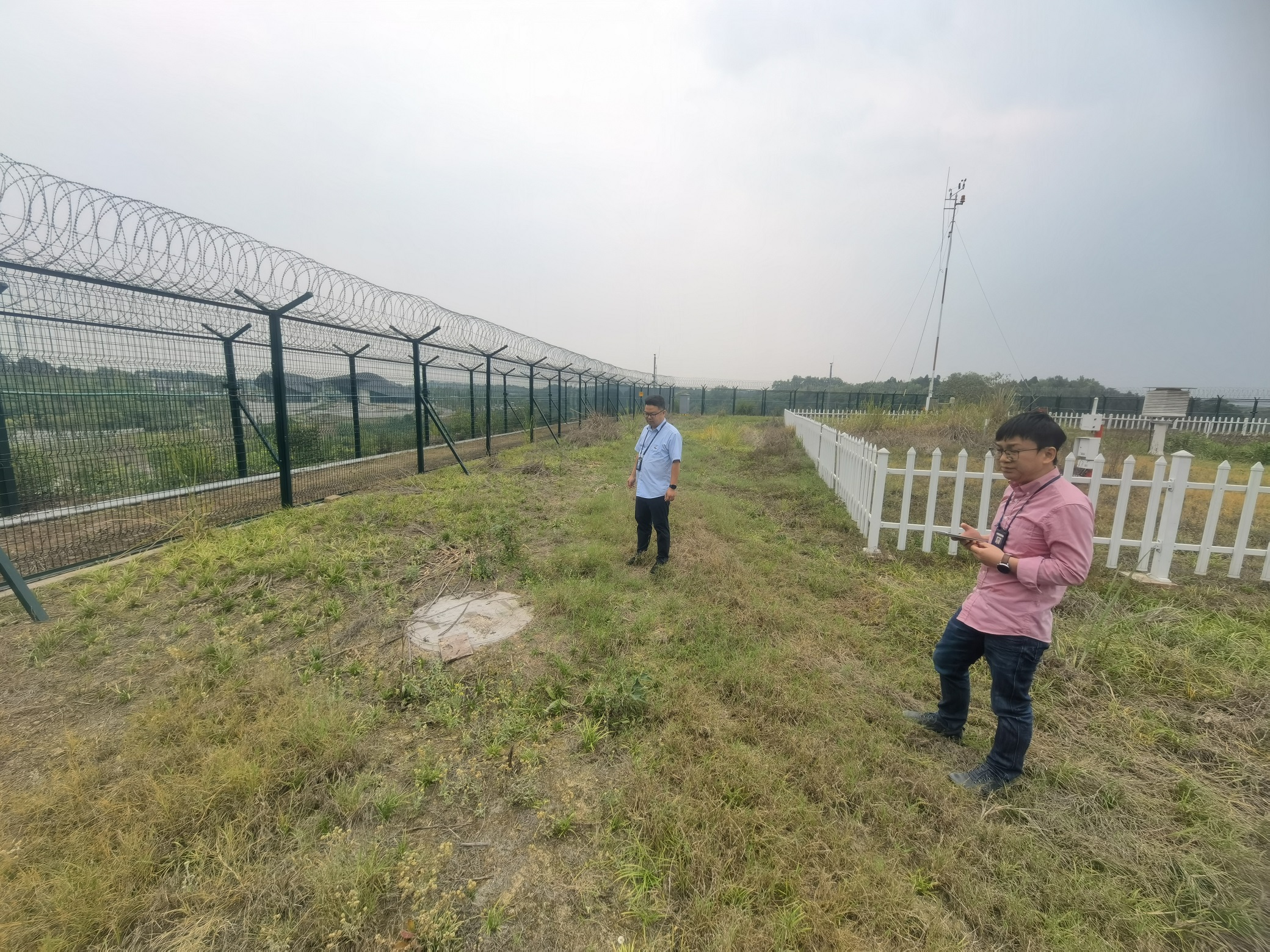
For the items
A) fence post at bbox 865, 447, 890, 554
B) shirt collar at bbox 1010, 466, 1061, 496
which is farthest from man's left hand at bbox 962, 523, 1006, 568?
fence post at bbox 865, 447, 890, 554

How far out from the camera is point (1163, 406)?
37.0ft

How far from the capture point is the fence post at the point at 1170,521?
14.5 ft

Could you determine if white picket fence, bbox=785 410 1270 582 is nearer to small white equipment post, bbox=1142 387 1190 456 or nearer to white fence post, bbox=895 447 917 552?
white fence post, bbox=895 447 917 552

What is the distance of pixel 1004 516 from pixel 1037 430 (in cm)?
43

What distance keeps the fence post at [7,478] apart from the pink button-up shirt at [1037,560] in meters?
6.86

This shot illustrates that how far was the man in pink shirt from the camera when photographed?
2.01m

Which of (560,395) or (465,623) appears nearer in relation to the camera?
(465,623)

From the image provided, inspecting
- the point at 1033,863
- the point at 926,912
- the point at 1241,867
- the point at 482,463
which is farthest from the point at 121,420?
the point at 1241,867

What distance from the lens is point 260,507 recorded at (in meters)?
5.64

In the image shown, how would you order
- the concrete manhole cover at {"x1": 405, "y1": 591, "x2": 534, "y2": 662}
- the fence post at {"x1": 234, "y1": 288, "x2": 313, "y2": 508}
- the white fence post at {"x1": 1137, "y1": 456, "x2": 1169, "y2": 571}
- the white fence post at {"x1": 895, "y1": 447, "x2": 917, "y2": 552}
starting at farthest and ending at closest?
the fence post at {"x1": 234, "y1": 288, "x2": 313, "y2": 508}
the white fence post at {"x1": 895, "y1": 447, "x2": 917, "y2": 552}
the white fence post at {"x1": 1137, "y1": 456, "x2": 1169, "y2": 571}
the concrete manhole cover at {"x1": 405, "y1": 591, "x2": 534, "y2": 662}

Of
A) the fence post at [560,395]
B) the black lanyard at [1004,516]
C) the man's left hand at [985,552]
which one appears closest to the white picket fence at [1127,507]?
the black lanyard at [1004,516]

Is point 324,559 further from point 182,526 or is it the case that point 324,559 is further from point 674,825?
point 674,825

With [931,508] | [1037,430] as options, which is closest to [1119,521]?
[931,508]

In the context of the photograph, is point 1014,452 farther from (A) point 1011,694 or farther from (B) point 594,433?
(B) point 594,433
